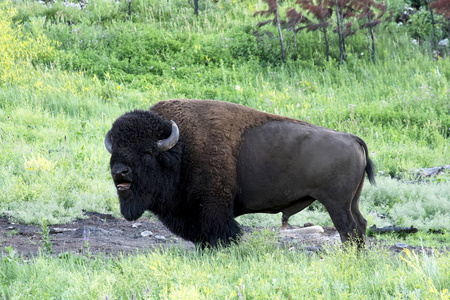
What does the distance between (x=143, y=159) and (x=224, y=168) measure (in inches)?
33.3

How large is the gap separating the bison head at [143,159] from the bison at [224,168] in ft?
0.03

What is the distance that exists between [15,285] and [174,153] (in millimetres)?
2031

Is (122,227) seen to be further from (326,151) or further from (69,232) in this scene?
(326,151)

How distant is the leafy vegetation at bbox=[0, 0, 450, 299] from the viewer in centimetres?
403

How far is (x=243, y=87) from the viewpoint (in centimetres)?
1411

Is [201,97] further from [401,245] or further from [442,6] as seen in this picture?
[401,245]

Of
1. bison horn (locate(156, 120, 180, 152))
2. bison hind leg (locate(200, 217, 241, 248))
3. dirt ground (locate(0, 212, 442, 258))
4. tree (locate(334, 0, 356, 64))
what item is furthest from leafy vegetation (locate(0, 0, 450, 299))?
bison horn (locate(156, 120, 180, 152))

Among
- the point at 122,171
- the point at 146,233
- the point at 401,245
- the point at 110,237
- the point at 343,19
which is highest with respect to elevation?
the point at 122,171

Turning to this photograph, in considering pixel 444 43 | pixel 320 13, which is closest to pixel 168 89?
pixel 320 13

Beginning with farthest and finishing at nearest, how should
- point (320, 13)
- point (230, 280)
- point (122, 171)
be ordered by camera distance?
point (320, 13) < point (122, 171) < point (230, 280)

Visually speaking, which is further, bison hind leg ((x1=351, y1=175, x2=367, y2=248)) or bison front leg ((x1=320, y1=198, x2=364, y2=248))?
bison hind leg ((x1=351, y1=175, x2=367, y2=248))

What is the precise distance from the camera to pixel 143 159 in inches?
209

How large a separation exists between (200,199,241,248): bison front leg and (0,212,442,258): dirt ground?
0.50m

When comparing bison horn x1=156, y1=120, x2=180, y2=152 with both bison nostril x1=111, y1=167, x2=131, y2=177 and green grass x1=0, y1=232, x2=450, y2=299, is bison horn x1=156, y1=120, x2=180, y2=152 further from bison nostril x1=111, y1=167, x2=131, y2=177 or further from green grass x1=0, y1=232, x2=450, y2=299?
green grass x1=0, y1=232, x2=450, y2=299
